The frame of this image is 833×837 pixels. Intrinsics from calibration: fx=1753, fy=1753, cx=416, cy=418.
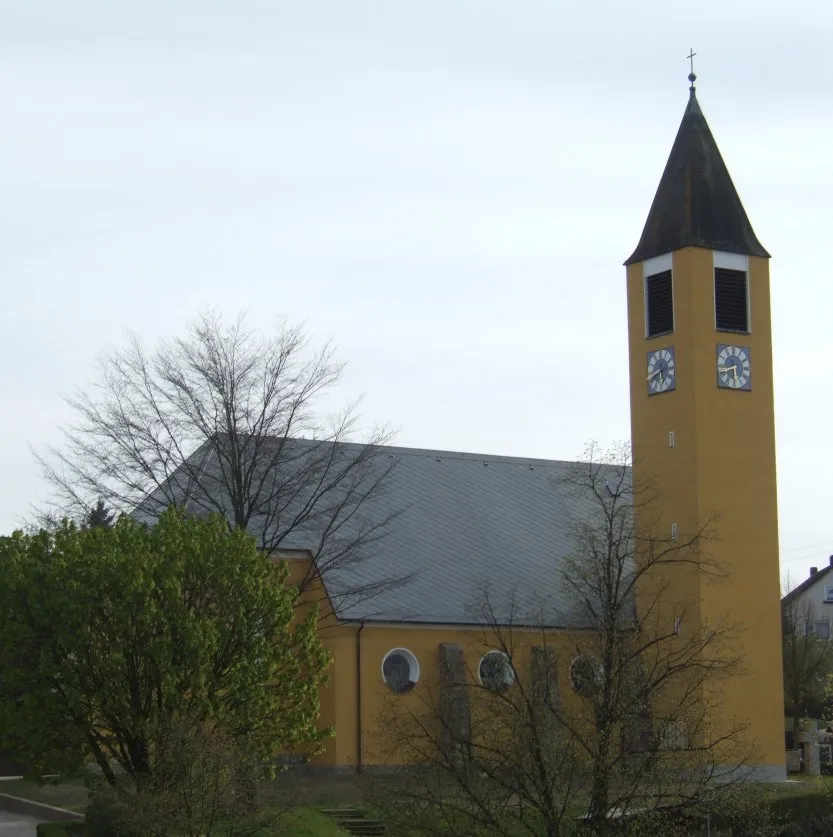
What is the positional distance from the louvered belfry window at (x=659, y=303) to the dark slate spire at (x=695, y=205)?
757 millimetres

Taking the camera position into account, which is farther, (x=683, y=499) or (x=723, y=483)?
(x=723, y=483)

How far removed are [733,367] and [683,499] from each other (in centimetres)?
428

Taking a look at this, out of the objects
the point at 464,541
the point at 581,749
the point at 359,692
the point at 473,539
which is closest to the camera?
the point at 581,749

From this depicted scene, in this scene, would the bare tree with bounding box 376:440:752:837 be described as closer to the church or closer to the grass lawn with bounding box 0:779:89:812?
the grass lawn with bounding box 0:779:89:812

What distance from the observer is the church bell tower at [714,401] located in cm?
5028

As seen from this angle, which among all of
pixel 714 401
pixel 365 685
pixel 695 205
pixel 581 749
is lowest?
pixel 581 749

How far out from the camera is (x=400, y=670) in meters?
51.5

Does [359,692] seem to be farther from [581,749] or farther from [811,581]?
[811,581]

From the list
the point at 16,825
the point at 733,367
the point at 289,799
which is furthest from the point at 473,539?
the point at 16,825

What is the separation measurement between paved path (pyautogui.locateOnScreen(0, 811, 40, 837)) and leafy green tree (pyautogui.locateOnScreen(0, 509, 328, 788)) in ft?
12.8

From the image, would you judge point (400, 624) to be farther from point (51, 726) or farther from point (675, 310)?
point (51, 726)

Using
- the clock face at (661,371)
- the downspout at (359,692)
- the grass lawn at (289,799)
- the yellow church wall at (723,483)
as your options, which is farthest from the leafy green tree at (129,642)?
the clock face at (661,371)

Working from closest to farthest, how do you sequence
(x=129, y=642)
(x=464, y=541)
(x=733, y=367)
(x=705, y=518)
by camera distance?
(x=129, y=642) → (x=705, y=518) → (x=733, y=367) → (x=464, y=541)

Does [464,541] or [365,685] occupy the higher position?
[464,541]
